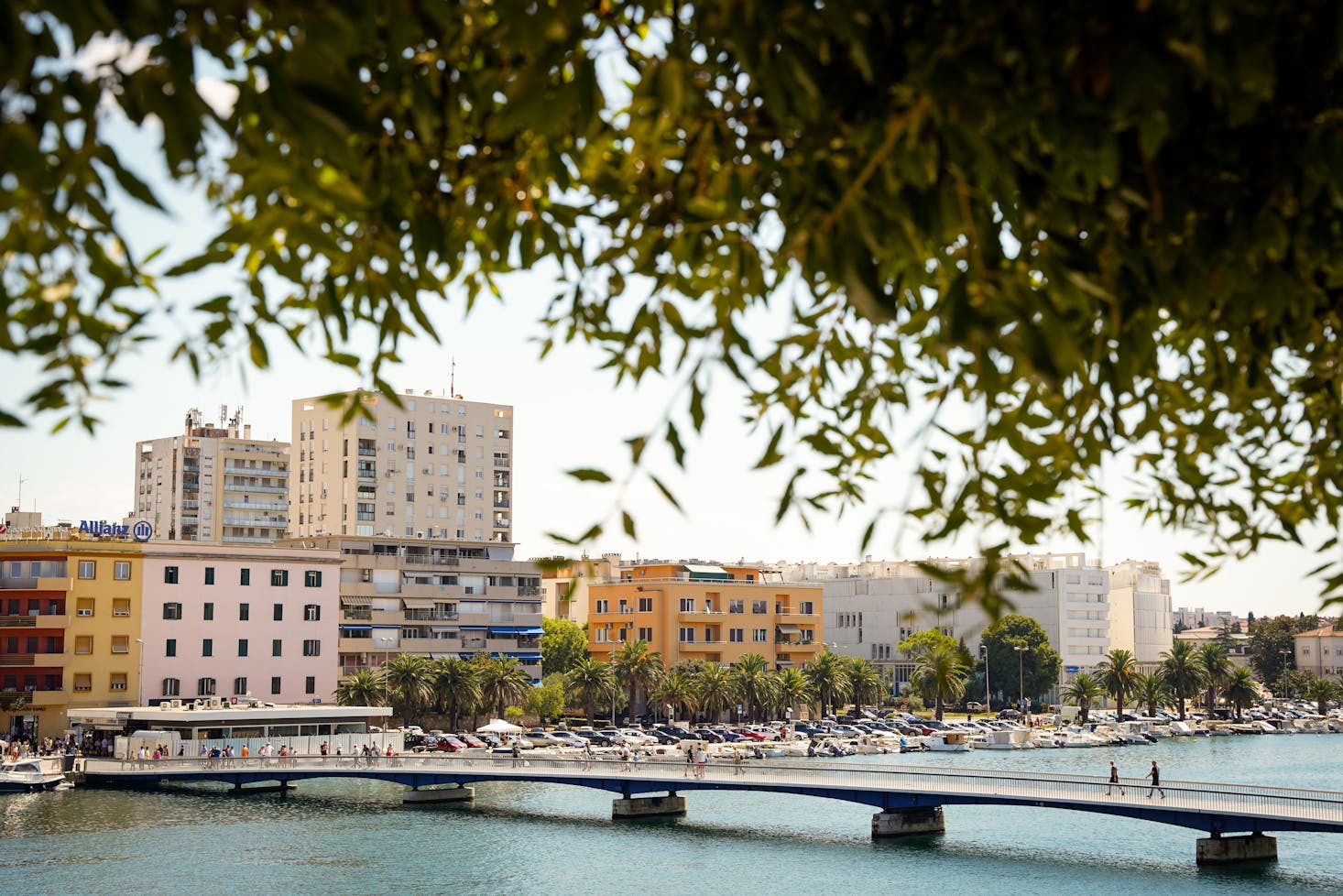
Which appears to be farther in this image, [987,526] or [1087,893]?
[1087,893]

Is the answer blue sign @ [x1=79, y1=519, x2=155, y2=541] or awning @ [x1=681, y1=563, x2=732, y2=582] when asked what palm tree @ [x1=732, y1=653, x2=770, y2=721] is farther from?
blue sign @ [x1=79, y1=519, x2=155, y2=541]

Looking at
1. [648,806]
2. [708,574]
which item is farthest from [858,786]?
[708,574]

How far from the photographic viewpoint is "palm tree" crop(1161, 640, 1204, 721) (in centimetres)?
11306

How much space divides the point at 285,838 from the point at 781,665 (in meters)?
56.1

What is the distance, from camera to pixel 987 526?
3.11m

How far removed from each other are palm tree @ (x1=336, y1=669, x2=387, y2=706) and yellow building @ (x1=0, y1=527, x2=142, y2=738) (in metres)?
11.9

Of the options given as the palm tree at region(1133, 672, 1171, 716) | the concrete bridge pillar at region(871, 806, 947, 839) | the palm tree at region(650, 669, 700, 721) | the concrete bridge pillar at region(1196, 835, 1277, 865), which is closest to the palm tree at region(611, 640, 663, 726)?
the palm tree at region(650, 669, 700, 721)

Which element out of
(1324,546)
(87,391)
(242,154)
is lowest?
(1324,546)

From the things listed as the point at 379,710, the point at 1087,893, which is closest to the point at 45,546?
the point at 379,710

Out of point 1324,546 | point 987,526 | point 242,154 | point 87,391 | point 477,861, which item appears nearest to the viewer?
point 242,154

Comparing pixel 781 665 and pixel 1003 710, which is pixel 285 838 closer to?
pixel 781 665

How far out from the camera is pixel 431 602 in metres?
85.3

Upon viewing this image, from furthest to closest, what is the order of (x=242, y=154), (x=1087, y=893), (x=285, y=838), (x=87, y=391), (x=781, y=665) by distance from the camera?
(x=781, y=665), (x=285, y=838), (x=1087, y=893), (x=87, y=391), (x=242, y=154)

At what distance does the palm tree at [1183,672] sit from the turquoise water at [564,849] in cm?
6681
